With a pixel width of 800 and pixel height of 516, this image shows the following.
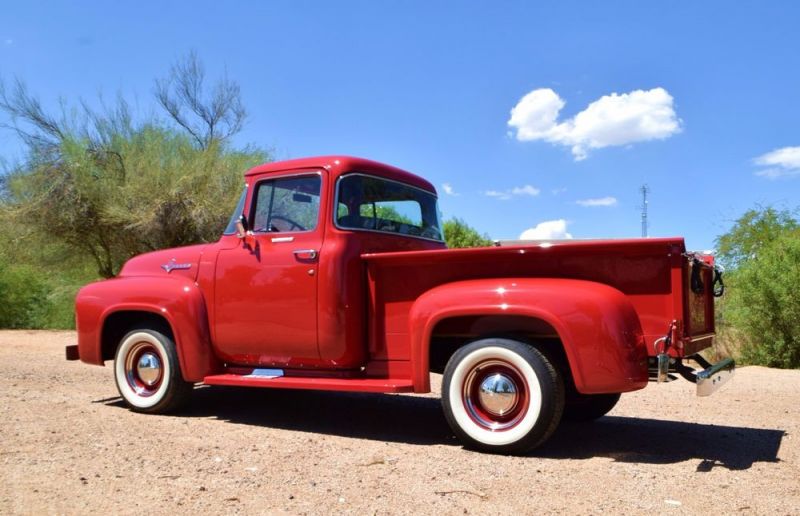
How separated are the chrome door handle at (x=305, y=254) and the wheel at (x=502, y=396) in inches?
53.5

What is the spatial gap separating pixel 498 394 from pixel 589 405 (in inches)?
58.8

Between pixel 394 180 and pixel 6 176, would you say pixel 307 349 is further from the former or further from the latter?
pixel 6 176

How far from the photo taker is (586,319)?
4062mm

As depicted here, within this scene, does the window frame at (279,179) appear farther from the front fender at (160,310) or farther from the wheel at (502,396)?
the wheel at (502,396)

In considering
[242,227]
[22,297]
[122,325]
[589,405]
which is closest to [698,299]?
[589,405]

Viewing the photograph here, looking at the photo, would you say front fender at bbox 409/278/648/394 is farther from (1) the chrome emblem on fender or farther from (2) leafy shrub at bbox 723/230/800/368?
(2) leafy shrub at bbox 723/230/800/368

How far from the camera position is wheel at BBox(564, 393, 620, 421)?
5.47 meters

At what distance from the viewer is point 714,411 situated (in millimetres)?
6379

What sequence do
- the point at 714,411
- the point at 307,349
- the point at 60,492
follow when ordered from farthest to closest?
the point at 714,411
the point at 307,349
the point at 60,492

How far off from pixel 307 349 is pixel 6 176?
15312 millimetres

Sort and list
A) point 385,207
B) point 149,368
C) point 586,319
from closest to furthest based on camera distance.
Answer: point 586,319 → point 385,207 → point 149,368

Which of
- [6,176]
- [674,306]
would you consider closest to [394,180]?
[674,306]

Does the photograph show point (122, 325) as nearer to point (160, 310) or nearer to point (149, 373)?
point (149, 373)

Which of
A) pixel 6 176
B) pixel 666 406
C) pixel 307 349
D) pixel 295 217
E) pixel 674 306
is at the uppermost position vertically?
pixel 6 176
